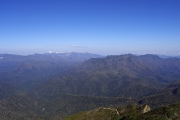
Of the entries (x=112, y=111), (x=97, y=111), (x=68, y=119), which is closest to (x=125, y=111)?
(x=112, y=111)

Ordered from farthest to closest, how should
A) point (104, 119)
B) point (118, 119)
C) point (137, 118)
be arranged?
point (104, 119)
point (118, 119)
point (137, 118)

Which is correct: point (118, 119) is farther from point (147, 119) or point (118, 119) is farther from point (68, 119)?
point (68, 119)

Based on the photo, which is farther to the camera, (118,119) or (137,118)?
(118,119)

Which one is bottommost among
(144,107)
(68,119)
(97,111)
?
(68,119)

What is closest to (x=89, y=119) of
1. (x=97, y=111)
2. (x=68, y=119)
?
(x=97, y=111)

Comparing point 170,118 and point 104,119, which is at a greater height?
point 170,118

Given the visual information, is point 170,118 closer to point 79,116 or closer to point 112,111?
point 112,111

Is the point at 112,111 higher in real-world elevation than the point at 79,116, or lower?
higher

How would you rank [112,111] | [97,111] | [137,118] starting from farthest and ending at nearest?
[97,111], [112,111], [137,118]

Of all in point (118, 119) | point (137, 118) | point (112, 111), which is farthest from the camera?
point (112, 111)
